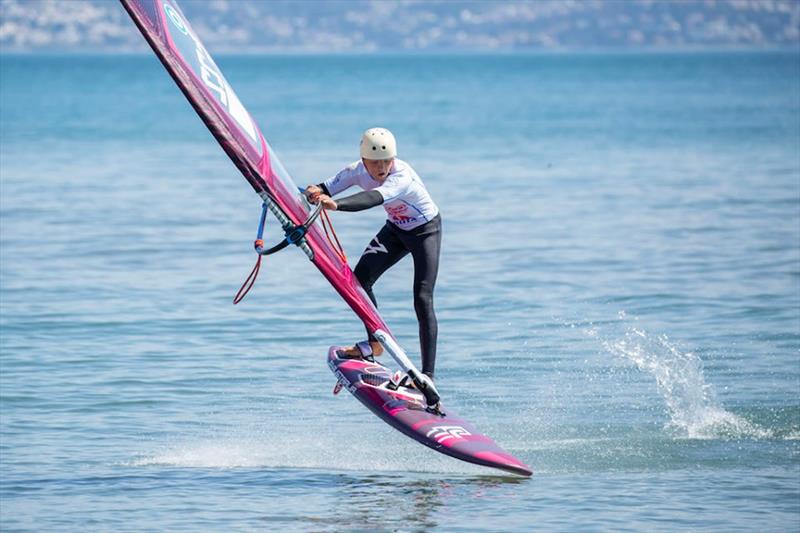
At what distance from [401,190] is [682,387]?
13.7ft

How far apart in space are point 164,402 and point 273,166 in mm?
3381

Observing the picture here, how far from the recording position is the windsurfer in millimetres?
9289

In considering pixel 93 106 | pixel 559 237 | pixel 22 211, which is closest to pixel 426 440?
pixel 559 237

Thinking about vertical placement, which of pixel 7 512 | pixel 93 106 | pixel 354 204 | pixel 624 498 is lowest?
pixel 93 106

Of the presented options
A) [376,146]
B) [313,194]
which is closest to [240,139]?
[313,194]

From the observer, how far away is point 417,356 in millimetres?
13797

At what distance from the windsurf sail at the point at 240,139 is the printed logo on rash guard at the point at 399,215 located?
1.59 ft

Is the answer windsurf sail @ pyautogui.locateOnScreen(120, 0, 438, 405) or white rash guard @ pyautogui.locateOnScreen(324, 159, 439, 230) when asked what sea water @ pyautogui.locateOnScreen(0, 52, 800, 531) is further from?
white rash guard @ pyautogui.locateOnScreen(324, 159, 439, 230)

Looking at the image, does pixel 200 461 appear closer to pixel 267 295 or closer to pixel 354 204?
pixel 354 204

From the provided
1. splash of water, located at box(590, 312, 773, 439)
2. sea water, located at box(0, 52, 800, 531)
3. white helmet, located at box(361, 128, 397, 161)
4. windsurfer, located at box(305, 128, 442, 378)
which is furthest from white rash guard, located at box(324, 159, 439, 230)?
splash of water, located at box(590, 312, 773, 439)

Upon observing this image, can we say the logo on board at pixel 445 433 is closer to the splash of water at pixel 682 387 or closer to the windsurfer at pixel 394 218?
the windsurfer at pixel 394 218

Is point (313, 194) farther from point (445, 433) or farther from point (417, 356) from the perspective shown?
point (417, 356)

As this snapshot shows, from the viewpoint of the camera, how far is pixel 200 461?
10.7 m

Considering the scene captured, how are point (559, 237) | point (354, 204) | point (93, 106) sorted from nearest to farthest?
point (354, 204), point (559, 237), point (93, 106)
